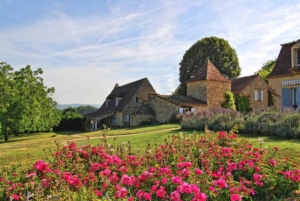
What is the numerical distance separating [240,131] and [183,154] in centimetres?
705

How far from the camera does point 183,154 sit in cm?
521

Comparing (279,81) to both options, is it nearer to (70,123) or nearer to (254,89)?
(254,89)

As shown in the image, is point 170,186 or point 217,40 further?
point 217,40

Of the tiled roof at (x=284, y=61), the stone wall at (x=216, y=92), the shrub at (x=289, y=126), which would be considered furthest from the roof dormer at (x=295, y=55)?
the stone wall at (x=216, y=92)

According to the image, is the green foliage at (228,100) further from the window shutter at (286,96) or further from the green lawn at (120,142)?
the green lawn at (120,142)

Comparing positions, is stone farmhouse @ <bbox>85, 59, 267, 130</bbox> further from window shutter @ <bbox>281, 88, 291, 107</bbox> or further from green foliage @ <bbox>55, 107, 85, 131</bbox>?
window shutter @ <bbox>281, 88, 291, 107</bbox>

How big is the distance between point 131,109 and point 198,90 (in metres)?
8.04

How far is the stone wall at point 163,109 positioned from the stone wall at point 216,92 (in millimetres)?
3607

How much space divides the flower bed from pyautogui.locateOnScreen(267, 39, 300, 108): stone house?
42.7ft

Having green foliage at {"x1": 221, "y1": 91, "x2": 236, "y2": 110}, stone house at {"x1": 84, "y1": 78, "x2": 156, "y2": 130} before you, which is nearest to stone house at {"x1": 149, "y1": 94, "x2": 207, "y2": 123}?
stone house at {"x1": 84, "y1": 78, "x2": 156, "y2": 130}

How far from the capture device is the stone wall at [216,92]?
1043 inches

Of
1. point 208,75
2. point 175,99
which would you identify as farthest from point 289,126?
point 208,75

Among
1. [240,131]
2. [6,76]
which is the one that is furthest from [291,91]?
[6,76]

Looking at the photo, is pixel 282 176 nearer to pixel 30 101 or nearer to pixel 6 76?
pixel 30 101
